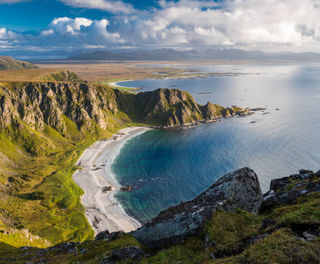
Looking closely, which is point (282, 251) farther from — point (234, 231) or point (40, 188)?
point (40, 188)

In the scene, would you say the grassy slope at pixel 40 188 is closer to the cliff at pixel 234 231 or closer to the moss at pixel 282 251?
the cliff at pixel 234 231

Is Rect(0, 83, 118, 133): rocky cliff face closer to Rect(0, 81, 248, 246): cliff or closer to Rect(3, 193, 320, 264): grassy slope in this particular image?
Rect(0, 81, 248, 246): cliff

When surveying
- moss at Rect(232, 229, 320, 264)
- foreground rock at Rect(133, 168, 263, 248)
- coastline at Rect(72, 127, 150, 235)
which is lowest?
coastline at Rect(72, 127, 150, 235)

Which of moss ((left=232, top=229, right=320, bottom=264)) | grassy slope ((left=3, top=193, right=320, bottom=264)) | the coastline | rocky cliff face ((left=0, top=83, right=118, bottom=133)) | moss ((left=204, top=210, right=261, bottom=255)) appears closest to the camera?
moss ((left=232, top=229, right=320, bottom=264))

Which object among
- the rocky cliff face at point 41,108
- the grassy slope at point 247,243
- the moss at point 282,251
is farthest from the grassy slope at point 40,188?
the moss at point 282,251

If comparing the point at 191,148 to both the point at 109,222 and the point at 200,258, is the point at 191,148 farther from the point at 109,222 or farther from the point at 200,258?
the point at 200,258

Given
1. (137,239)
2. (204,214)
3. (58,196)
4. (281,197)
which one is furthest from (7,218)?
(281,197)

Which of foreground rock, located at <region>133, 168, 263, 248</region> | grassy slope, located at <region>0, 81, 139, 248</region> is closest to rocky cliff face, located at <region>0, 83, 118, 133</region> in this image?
grassy slope, located at <region>0, 81, 139, 248</region>
